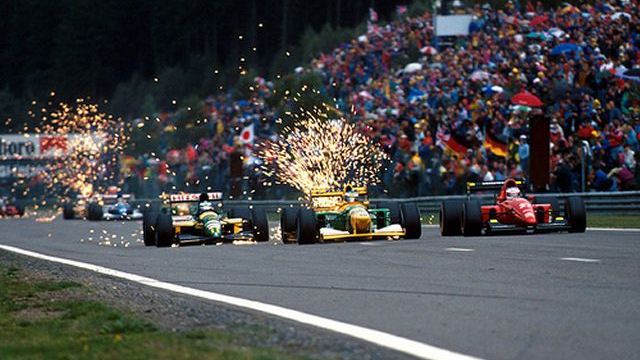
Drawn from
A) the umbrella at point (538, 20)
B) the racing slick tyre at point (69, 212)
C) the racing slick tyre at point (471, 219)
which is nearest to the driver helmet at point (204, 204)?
the racing slick tyre at point (471, 219)

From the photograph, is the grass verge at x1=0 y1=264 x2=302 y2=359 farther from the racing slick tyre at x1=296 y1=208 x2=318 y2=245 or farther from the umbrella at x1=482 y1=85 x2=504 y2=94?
the umbrella at x1=482 y1=85 x2=504 y2=94

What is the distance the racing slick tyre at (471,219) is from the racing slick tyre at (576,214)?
1581 mm

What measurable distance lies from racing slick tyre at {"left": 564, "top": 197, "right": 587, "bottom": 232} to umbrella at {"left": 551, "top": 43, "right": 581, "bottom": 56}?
7.84 metres

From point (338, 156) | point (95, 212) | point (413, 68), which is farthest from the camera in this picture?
point (95, 212)

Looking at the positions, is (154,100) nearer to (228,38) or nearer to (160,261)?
(228,38)

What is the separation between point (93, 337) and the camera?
9.59 m

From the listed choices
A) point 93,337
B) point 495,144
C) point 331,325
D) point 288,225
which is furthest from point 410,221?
point 93,337

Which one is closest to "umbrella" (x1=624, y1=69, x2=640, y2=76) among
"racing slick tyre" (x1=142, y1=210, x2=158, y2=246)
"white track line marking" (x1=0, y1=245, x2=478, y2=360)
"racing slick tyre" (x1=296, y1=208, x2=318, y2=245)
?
"racing slick tyre" (x1=296, y1=208, x2=318, y2=245)

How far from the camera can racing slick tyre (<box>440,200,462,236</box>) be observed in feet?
79.0

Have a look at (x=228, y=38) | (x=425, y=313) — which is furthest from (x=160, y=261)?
(x=228, y=38)

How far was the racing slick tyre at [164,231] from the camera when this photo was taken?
2412 centimetres

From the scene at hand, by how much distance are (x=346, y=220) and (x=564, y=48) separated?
10044 millimetres

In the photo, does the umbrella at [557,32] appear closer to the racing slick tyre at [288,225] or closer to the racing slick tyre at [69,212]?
the racing slick tyre at [288,225]

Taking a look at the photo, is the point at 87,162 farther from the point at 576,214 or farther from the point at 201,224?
the point at 576,214
